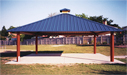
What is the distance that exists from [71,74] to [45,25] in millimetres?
5895

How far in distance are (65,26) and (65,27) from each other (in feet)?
0.71

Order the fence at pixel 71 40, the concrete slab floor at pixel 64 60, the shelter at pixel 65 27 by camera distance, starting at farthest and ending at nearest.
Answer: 1. the fence at pixel 71 40
2. the shelter at pixel 65 27
3. the concrete slab floor at pixel 64 60

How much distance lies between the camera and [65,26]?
11.0 meters

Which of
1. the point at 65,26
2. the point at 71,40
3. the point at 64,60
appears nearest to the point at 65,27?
the point at 65,26

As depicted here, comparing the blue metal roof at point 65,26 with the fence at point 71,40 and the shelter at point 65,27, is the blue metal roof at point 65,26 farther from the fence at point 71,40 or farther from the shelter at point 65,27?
the fence at point 71,40

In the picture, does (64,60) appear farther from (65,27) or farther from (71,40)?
(71,40)

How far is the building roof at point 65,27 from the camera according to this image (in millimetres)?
10289

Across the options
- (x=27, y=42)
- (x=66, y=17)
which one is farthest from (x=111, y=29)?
(x=27, y=42)

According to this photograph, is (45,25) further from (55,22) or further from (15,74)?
(15,74)

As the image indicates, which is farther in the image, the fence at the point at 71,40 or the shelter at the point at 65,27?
the fence at the point at 71,40

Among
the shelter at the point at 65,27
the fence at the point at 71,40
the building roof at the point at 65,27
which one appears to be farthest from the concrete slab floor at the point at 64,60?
the fence at the point at 71,40

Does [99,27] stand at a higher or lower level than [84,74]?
higher

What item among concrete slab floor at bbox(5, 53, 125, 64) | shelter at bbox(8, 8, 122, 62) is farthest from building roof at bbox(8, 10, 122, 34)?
concrete slab floor at bbox(5, 53, 125, 64)

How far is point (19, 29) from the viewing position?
35.0 ft
